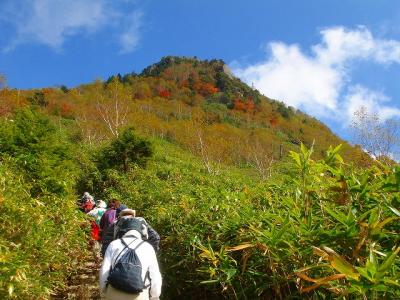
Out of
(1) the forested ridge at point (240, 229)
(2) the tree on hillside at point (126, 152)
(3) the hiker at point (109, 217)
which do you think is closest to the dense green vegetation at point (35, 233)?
(1) the forested ridge at point (240, 229)

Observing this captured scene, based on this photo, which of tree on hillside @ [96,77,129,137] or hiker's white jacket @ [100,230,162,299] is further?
→ tree on hillside @ [96,77,129,137]

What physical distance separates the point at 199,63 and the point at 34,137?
3394 inches

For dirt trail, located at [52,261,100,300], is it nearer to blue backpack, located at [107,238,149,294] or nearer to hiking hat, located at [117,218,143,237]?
hiking hat, located at [117,218,143,237]

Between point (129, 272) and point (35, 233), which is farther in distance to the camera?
point (35, 233)

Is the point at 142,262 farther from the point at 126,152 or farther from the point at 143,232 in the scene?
the point at 126,152

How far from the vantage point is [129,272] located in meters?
3.89

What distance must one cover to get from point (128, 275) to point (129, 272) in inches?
1.3

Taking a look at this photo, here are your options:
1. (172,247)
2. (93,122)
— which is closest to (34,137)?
(172,247)

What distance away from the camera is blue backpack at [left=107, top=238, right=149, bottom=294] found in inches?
151

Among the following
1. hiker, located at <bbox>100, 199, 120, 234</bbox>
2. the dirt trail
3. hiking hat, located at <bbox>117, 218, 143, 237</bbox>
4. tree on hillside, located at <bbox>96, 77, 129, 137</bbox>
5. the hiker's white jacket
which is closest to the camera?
the hiker's white jacket

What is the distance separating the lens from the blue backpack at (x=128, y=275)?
12.6ft

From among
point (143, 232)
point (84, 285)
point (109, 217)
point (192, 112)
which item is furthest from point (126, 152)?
point (192, 112)

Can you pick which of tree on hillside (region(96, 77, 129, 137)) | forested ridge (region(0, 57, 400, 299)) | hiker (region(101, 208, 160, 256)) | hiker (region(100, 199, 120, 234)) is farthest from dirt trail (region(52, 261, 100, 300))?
tree on hillside (region(96, 77, 129, 137))

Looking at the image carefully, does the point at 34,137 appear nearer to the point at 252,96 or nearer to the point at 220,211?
the point at 220,211
